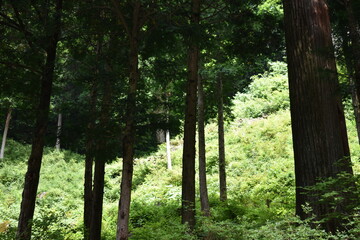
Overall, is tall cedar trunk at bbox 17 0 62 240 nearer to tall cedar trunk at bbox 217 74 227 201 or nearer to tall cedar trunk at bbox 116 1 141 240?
tall cedar trunk at bbox 116 1 141 240

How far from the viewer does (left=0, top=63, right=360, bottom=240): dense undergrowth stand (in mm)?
6949

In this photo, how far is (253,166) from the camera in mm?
14969

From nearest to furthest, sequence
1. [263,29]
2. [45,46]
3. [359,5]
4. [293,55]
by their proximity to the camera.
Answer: [293,55], [359,5], [45,46], [263,29]

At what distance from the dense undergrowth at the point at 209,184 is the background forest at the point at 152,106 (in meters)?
0.07

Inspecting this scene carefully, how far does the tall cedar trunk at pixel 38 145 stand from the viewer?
6789 mm

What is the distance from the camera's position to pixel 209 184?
1445cm

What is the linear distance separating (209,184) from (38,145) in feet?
29.0

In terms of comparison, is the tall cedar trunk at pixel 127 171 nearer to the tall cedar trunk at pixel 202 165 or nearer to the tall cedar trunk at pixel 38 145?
the tall cedar trunk at pixel 38 145

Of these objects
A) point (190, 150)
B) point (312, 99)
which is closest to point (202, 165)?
point (190, 150)

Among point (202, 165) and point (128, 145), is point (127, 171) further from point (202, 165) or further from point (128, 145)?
point (202, 165)

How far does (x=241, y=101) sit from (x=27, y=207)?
2017 cm

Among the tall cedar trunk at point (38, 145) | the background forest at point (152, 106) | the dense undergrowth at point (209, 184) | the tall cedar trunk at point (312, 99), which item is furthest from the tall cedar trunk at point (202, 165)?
the tall cedar trunk at point (312, 99)

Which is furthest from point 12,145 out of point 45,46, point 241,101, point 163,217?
point 45,46

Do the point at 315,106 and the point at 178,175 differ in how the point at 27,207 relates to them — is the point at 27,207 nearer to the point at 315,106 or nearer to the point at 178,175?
the point at 315,106
